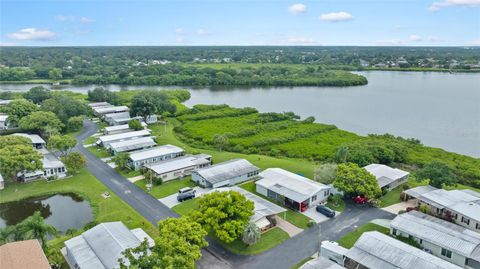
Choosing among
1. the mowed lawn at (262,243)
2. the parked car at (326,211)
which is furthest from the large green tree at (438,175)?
the mowed lawn at (262,243)

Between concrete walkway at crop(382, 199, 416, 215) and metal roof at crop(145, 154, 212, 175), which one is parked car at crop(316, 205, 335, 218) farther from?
metal roof at crop(145, 154, 212, 175)

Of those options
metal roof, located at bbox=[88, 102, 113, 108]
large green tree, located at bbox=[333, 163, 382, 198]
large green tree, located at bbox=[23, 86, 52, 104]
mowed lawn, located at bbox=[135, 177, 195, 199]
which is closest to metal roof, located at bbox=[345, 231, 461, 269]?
large green tree, located at bbox=[333, 163, 382, 198]

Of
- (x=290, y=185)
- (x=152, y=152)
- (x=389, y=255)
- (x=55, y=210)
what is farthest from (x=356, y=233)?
(x=55, y=210)

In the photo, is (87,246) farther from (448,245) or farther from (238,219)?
(448,245)

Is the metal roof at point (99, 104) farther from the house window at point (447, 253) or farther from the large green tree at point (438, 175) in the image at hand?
the house window at point (447, 253)

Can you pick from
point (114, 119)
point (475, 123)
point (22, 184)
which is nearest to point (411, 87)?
point (475, 123)

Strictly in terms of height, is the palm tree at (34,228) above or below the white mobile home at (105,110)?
below
